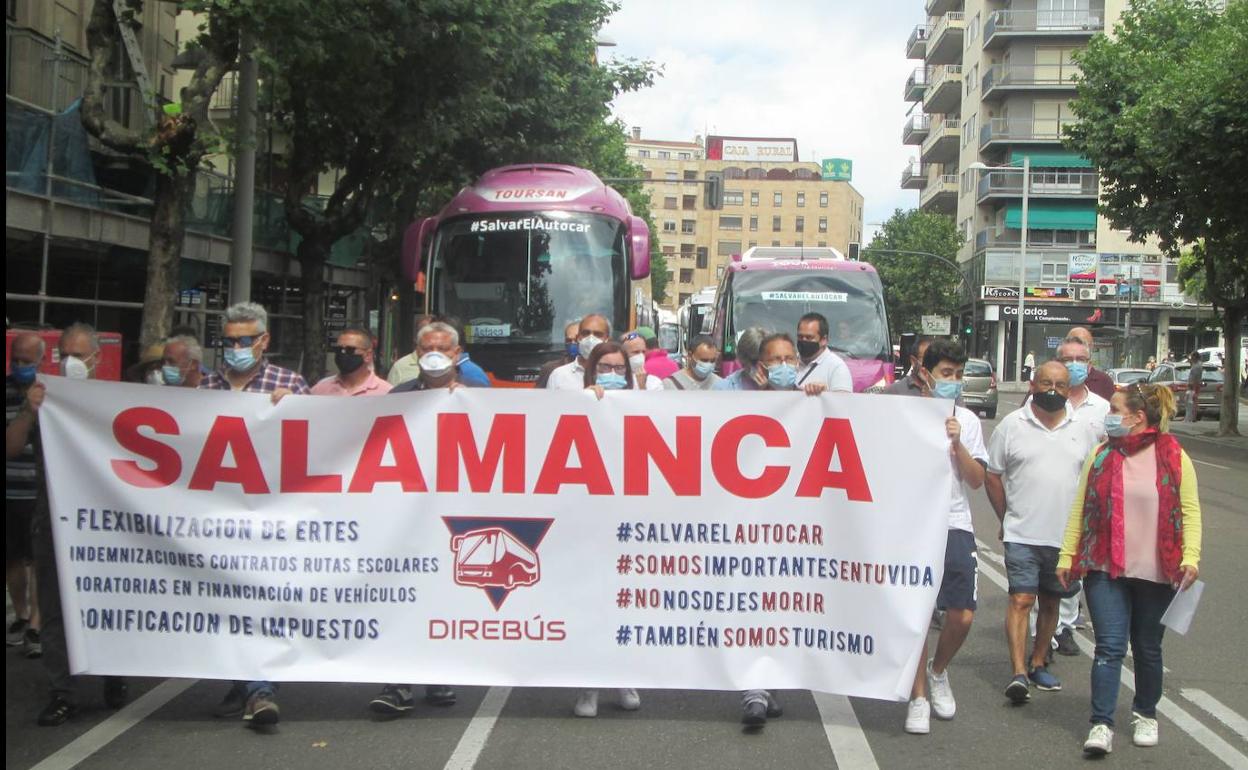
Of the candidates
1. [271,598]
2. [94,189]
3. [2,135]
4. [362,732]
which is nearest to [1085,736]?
[362,732]

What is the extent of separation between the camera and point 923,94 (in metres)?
82.4

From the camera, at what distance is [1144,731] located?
5.78 m

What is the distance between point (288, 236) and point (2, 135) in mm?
12326

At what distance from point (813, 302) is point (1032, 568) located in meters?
11.8

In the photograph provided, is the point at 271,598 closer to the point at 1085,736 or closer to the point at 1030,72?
the point at 1085,736

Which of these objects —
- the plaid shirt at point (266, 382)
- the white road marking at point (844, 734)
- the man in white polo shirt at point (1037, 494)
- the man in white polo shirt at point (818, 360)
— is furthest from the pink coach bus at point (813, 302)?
the plaid shirt at point (266, 382)

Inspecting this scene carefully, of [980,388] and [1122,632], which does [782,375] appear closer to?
[1122,632]

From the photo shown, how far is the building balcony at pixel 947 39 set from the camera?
73938mm

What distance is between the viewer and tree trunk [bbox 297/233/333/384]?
2033cm

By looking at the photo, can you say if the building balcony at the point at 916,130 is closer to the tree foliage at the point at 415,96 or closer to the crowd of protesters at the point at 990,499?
the tree foliage at the point at 415,96

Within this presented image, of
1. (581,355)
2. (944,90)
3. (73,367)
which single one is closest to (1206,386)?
(581,355)

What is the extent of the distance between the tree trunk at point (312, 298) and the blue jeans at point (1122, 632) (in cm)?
1598

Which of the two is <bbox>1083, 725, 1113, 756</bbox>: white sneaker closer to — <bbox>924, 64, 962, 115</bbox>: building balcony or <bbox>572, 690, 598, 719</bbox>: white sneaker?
<bbox>572, 690, 598, 719</bbox>: white sneaker

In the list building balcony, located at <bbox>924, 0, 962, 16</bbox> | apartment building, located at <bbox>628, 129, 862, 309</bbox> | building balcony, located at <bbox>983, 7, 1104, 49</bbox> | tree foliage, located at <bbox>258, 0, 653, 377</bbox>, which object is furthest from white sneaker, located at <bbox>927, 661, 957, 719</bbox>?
apartment building, located at <bbox>628, 129, 862, 309</bbox>
